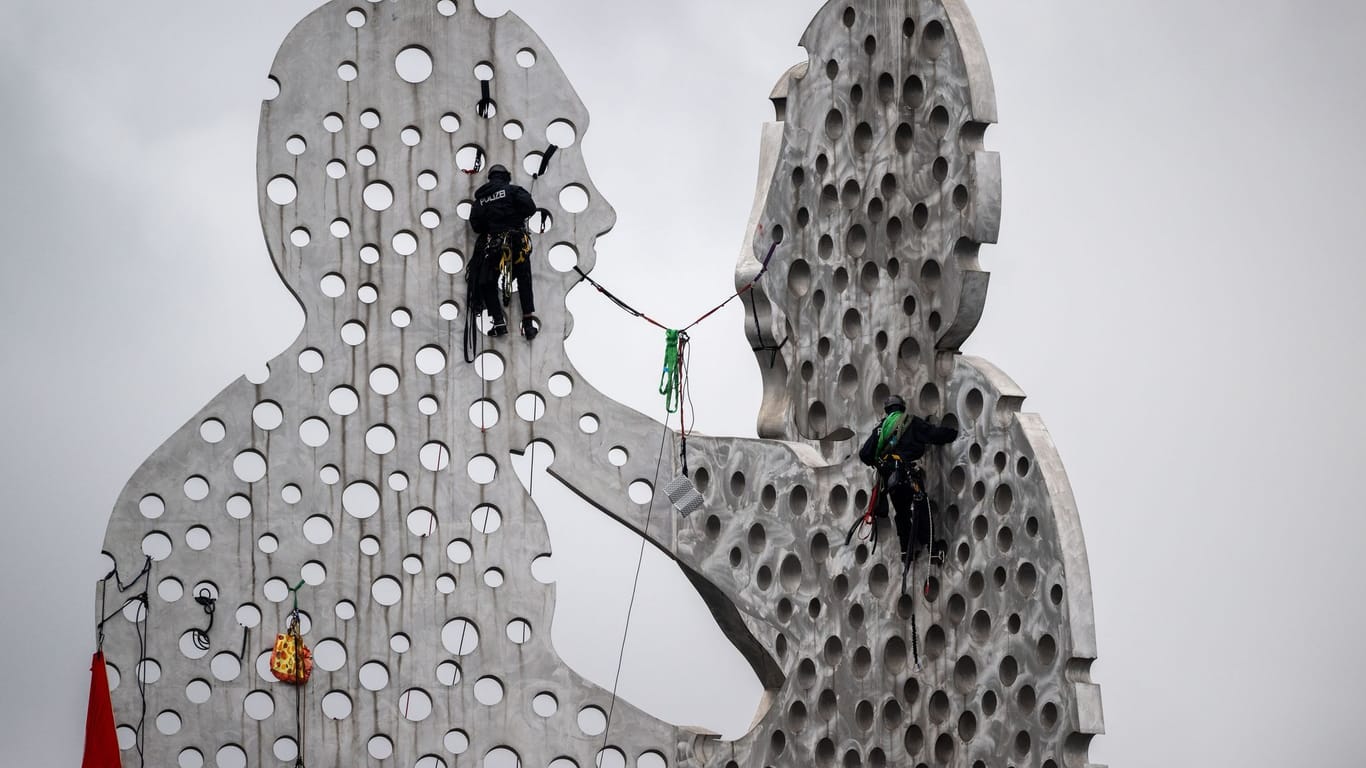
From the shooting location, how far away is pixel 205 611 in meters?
10.9

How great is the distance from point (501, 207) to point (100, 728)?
125 inches

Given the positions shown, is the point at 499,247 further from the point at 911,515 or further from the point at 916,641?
the point at 916,641

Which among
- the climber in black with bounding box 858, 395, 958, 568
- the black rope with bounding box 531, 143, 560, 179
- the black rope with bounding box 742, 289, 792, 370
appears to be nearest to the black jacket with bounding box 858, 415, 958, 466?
the climber in black with bounding box 858, 395, 958, 568

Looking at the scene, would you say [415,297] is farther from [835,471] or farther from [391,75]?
[835,471]

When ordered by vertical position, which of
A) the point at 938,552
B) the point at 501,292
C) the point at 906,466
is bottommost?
the point at 938,552

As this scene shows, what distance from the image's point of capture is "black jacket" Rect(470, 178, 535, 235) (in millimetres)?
11141

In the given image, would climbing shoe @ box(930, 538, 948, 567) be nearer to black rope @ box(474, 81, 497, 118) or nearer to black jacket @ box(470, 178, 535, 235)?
black jacket @ box(470, 178, 535, 235)

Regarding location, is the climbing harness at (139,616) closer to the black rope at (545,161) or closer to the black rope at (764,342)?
the black rope at (545,161)

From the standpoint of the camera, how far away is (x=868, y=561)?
10898mm

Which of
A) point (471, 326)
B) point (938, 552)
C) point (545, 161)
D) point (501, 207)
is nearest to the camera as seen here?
point (938, 552)

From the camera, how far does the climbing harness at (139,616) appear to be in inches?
424

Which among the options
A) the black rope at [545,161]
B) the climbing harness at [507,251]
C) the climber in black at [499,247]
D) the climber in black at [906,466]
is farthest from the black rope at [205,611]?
the climber in black at [906,466]

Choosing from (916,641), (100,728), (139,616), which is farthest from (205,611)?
(916,641)

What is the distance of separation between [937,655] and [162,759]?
12.3ft
